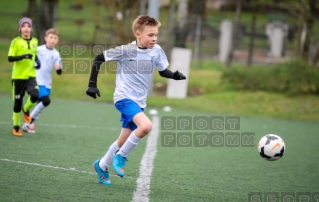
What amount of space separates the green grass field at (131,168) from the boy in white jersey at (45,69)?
1.32 ft

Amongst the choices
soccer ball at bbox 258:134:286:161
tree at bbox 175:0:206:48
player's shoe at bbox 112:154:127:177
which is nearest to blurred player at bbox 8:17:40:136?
player's shoe at bbox 112:154:127:177

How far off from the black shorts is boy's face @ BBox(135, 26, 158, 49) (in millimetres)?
4035

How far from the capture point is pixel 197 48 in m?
24.7

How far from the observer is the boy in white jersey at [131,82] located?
6238 millimetres

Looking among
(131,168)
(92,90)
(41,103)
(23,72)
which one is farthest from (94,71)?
(41,103)

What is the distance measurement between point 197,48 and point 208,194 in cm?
1871

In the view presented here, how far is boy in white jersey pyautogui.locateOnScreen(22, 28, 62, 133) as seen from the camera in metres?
10.6

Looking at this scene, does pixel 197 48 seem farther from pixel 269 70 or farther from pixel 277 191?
pixel 277 191

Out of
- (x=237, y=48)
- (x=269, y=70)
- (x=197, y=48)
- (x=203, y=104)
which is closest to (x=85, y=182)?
(x=203, y=104)

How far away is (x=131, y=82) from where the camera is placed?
643cm


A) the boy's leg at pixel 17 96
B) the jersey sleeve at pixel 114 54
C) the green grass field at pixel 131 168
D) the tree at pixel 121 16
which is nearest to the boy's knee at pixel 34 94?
the boy's leg at pixel 17 96

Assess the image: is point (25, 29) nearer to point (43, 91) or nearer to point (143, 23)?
point (43, 91)

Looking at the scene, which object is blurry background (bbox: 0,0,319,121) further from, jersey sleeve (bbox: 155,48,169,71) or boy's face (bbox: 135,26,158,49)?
boy's face (bbox: 135,26,158,49)

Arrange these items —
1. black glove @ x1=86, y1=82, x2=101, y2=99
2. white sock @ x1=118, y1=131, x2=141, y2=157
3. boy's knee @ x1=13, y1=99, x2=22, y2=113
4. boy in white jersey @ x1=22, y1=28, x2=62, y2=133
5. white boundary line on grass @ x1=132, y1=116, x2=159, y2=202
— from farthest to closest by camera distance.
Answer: boy in white jersey @ x1=22, y1=28, x2=62, y2=133, boy's knee @ x1=13, y1=99, x2=22, y2=113, white sock @ x1=118, y1=131, x2=141, y2=157, black glove @ x1=86, y1=82, x2=101, y2=99, white boundary line on grass @ x1=132, y1=116, x2=159, y2=202
